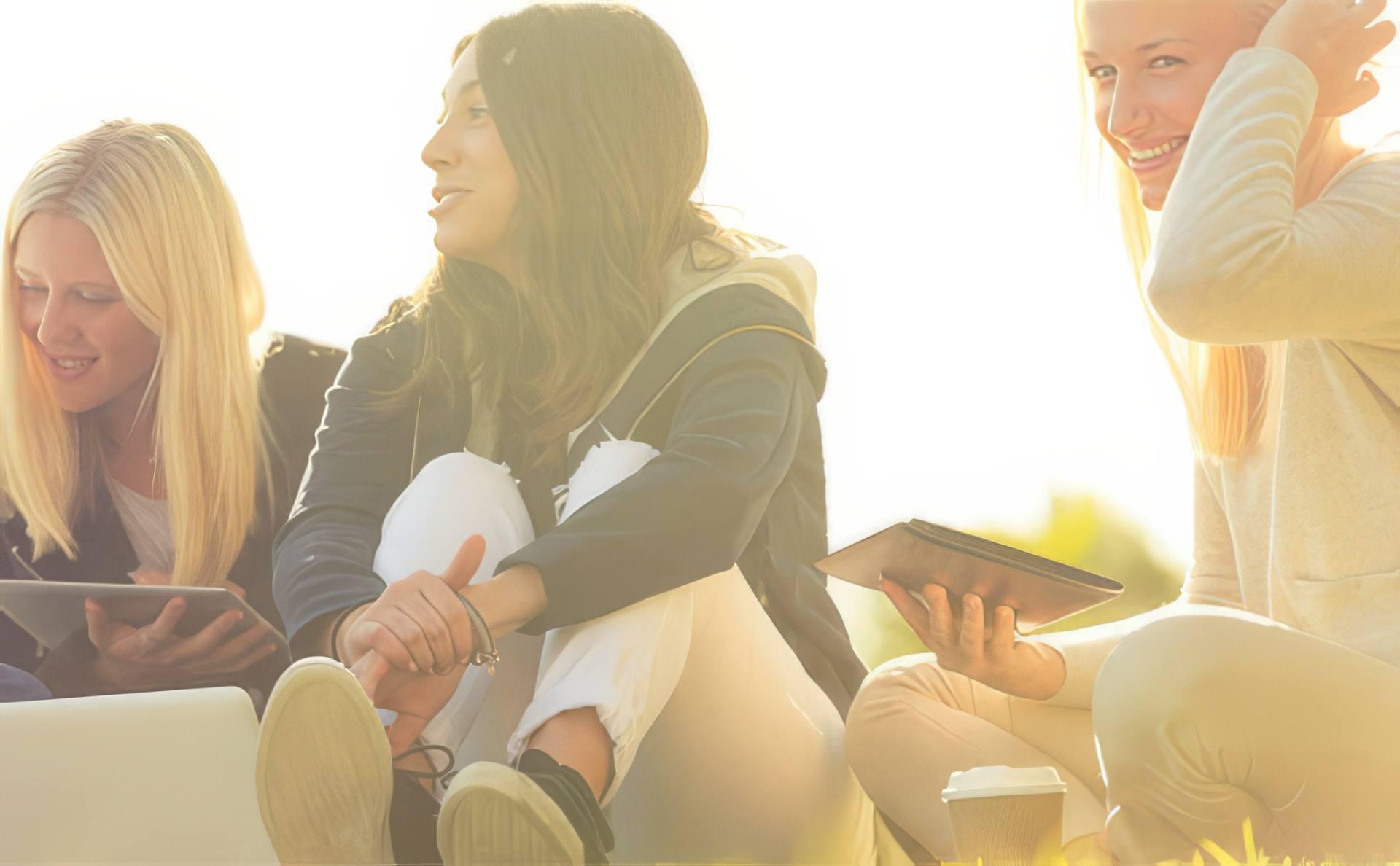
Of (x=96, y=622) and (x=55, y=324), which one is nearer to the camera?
(x=96, y=622)

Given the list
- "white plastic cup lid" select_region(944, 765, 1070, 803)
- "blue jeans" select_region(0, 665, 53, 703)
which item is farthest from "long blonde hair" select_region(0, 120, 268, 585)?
"white plastic cup lid" select_region(944, 765, 1070, 803)

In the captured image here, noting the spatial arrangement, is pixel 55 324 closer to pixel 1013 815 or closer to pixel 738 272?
pixel 738 272

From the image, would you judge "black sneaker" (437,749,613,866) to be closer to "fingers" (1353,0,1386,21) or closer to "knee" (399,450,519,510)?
"knee" (399,450,519,510)

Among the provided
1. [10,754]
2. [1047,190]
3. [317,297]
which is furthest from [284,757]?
[1047,190]

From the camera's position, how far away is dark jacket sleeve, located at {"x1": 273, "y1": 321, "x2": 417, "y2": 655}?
153 centimetres

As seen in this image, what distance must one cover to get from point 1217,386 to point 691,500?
20.7 inches

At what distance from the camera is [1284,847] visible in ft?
3.68

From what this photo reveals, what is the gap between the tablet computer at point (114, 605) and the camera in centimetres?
157

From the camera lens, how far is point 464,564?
4.44 feet

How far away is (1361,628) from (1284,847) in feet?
0.64

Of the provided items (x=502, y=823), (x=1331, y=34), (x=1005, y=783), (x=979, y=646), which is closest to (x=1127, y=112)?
(x=1331, y=34)

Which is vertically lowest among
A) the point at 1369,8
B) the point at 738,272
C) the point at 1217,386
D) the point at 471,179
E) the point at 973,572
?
the point at 973,572

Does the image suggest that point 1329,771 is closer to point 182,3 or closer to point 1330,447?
point 1330,447

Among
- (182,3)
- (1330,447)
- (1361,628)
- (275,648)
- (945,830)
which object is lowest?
(945,830)
